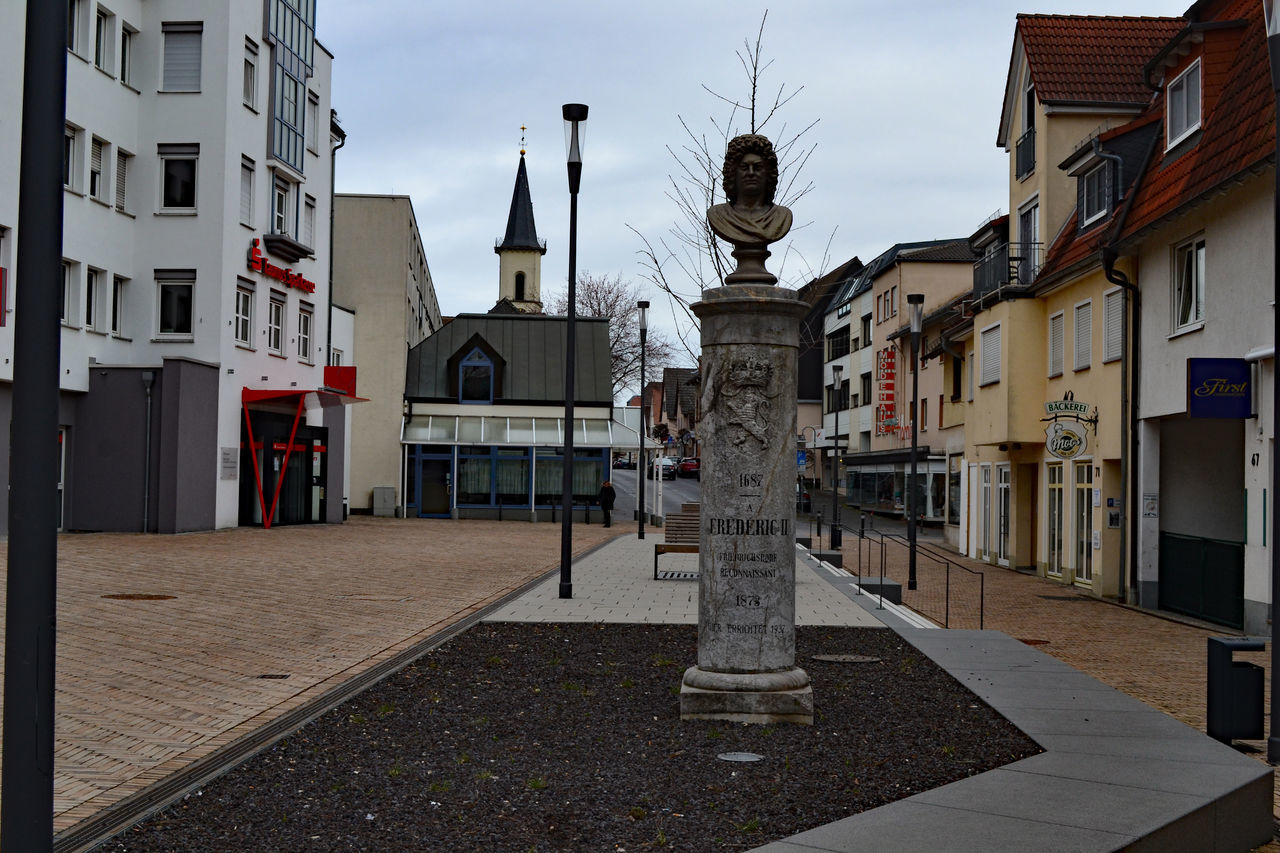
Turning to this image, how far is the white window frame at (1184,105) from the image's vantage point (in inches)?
749

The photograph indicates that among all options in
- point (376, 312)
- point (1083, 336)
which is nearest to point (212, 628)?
point (1083, 336)

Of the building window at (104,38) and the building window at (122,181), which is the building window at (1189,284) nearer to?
the building window at (122,181)

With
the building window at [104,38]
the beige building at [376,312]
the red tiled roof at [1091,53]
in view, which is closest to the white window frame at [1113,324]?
the red tiled roof at [1091,53]

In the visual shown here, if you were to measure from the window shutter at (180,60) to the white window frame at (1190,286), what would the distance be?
2305 cm

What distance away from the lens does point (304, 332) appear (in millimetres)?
37656

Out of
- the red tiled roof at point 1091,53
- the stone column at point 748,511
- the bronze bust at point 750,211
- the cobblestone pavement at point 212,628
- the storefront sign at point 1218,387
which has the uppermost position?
the red tiled roof at point 1091,53

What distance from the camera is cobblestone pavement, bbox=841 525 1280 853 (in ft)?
36.3

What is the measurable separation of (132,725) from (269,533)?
24.2 meters

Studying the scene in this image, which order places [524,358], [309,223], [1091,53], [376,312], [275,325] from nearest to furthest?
[1091,53]
[275,325]
[309,223]
[376,312]
[524,358]

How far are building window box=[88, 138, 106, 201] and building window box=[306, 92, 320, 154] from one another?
8916mm

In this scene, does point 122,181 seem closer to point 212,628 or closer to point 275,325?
point 275,325

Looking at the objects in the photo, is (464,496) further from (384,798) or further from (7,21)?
(384,798)

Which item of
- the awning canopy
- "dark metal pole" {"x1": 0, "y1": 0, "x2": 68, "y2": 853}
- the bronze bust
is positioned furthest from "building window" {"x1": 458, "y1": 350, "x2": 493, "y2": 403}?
"dark metal pole" {"x1": 0, "y1": 0, "x2": 68, "y2": 853}

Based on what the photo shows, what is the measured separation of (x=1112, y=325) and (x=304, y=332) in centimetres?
2378
